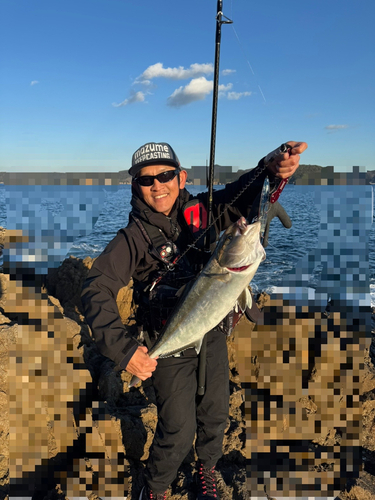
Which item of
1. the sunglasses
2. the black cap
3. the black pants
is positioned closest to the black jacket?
the sunglasses

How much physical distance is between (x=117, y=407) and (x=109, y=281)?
2.15 metres

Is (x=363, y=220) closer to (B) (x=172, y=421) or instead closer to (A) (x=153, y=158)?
(A) (x=153, y=158)

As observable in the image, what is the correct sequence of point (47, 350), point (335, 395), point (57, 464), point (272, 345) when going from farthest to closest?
point (272, 345)
point (335, 395)
point (47, 350)
point (57, 464)

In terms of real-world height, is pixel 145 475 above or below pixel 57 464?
above

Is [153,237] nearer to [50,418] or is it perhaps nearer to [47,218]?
[50,418]

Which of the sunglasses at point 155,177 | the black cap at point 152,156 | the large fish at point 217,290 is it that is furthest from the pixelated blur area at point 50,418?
the black cap at point 152,156

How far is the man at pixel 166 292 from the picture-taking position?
270cm

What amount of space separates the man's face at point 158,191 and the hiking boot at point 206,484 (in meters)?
2.82

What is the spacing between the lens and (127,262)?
304cm

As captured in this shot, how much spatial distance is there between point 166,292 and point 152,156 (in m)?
1.46

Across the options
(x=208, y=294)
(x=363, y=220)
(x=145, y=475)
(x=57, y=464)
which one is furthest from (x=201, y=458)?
(x=363, y=220)

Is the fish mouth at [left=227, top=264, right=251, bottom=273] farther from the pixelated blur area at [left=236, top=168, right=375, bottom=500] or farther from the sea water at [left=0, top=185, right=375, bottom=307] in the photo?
the pixelated blur area at [left=236, top=168, right=375, bottom=500]

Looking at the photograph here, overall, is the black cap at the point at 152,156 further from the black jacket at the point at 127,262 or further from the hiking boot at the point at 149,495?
the hiking boot at the point at 149,495

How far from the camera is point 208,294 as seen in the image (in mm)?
2564
